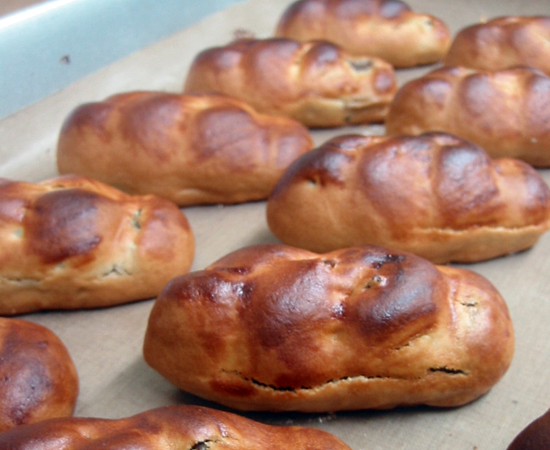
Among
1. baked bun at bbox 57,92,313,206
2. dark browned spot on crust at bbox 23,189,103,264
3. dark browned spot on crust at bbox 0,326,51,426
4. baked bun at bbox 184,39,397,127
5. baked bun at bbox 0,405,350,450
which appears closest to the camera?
baked bun at bbox 0,405,350,450

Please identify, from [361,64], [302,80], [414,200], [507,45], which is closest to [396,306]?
[414,200]

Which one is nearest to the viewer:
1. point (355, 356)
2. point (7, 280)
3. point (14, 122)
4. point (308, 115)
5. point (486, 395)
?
point (355, 356)

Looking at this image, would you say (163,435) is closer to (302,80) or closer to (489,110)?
(489,110)

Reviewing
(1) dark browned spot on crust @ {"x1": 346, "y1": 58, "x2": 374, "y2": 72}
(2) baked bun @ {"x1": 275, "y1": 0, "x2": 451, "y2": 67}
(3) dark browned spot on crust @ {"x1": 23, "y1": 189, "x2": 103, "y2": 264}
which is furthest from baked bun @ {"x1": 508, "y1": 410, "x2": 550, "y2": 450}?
(2) baked bun @ {"x1": 275, "y1": 0, "x2": 451, "y2": 67}

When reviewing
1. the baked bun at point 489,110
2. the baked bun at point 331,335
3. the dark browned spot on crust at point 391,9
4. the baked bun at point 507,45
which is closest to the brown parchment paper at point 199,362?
the baked bun at point 331,335

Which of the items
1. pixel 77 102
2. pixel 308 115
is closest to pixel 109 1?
pixel 77 102

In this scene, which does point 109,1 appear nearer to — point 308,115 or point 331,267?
point 308,115

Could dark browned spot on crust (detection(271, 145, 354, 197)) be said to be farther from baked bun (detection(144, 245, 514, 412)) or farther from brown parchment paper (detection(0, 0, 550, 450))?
baked bun (detection(144, 245, 514, 412))
